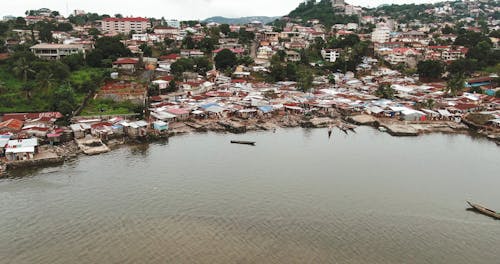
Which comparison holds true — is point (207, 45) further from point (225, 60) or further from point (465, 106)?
point (465, 106)

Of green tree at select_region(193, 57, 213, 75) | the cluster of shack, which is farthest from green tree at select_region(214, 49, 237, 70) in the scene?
the cluster of shack

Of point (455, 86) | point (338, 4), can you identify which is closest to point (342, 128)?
point (455, 86)

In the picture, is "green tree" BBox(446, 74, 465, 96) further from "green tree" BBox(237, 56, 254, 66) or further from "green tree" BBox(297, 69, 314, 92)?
"green tree" BBox(237, 56, 254, 66)

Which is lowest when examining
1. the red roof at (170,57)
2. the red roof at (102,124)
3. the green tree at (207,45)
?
the red roof at (102,124)

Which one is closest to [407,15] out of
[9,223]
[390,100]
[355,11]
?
[355,11]

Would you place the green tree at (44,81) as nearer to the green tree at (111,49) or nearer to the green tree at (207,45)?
the green tree at (111,49)

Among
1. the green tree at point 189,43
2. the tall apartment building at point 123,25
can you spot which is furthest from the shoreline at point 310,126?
the tall apartment building at point 123,25
